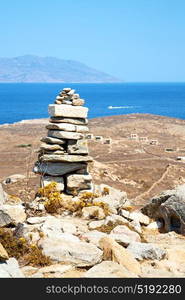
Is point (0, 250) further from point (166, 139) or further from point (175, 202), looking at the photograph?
point (166, 139)

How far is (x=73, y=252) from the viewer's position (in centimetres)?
1277

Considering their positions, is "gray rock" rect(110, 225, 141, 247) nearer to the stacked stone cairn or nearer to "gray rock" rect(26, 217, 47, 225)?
"gray rock" rect(26, 217, 47, 225)

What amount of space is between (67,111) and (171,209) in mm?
5833

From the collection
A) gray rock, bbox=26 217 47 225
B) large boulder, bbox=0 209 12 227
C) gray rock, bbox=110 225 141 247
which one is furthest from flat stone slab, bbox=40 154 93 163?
gray rock, bbox=110 225 141 247

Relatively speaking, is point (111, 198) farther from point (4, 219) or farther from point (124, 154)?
point (124, 154)

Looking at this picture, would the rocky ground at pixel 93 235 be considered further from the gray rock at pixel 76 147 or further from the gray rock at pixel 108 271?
the gray rock at pixel 76 147

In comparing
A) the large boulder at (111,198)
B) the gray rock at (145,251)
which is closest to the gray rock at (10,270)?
the gray rock at (145,251)

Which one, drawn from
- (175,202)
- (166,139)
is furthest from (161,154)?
(175,202)

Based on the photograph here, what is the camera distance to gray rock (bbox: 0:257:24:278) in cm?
1064

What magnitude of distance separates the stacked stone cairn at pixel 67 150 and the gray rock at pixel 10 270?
8276 mm

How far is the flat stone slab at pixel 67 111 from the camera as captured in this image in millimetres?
19969

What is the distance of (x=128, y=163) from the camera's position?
60000mm

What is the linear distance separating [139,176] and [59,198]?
34.7 meters

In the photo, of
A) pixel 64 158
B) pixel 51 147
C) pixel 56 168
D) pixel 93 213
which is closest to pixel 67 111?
pixel 51 147
